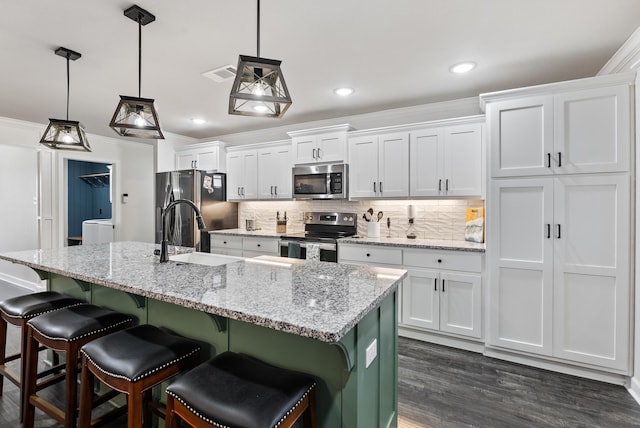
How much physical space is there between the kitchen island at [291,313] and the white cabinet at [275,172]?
2.37 metres

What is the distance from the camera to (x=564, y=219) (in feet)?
8.02

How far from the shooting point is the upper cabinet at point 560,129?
229 cm

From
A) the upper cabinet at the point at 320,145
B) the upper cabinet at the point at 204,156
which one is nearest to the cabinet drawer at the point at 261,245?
the upper cabinet at the point at 320,145

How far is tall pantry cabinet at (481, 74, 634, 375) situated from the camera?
7.51 feet

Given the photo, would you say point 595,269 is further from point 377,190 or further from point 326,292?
point 326,292

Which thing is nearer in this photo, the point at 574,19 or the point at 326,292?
the point at 326,292

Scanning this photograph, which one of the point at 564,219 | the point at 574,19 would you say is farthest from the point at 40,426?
the point at 574,19

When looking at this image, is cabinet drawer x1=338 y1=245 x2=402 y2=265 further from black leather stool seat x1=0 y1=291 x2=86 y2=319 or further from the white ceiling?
black leather stool seat x1=0 y1=291 x2=86 y2=319

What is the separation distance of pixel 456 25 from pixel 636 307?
7.74 ft

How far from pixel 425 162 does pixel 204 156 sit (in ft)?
11.1

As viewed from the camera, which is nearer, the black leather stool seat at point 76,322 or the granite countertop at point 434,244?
the black leather stool seat at point 76,322

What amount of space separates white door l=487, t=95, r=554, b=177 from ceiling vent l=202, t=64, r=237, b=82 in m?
2.28

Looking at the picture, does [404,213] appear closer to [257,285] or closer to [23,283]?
[257,285]

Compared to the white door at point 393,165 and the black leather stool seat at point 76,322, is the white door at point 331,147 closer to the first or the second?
the white door at point 393,165
